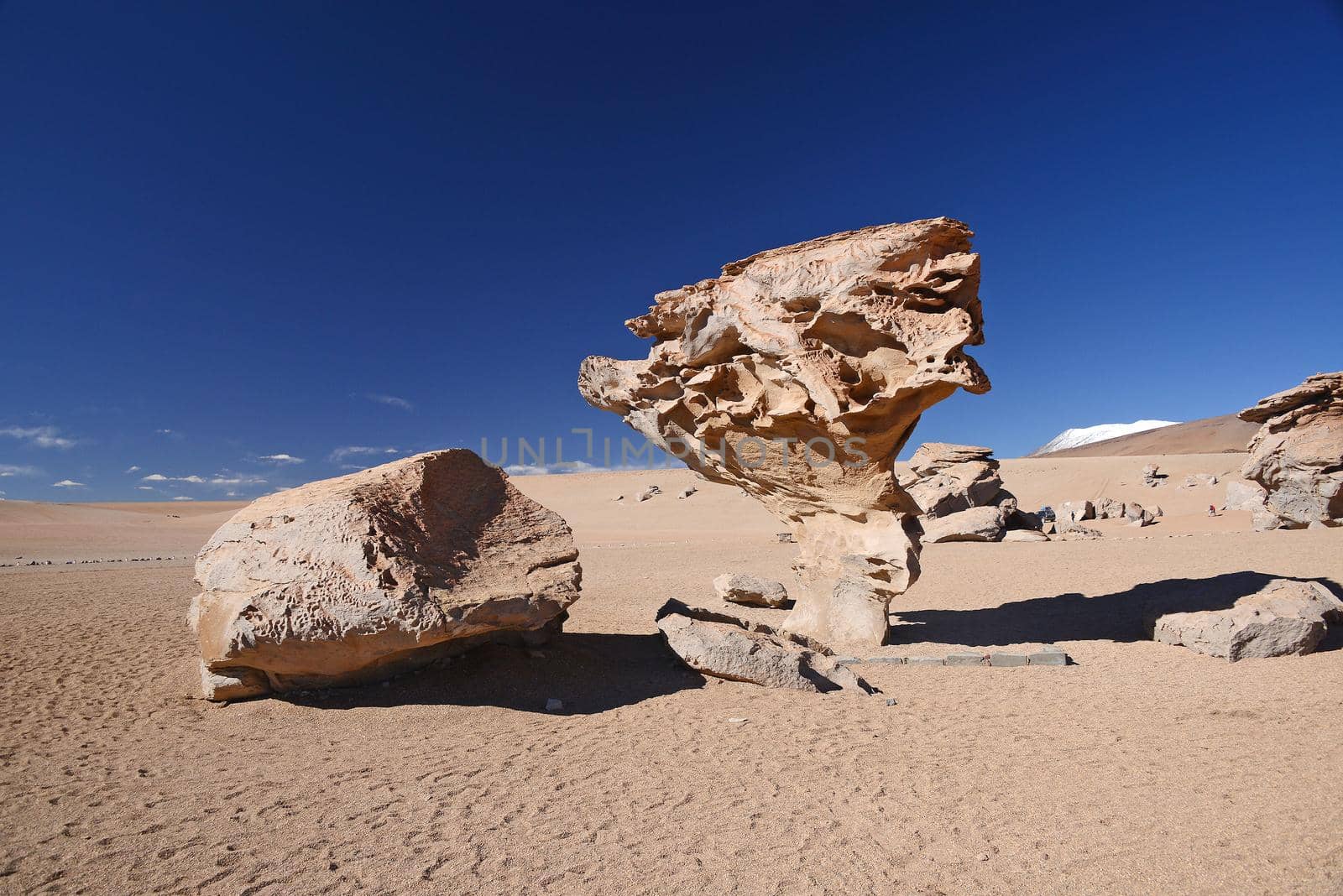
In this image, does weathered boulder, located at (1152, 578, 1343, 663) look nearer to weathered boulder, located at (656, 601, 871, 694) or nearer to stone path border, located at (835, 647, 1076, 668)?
stone path border, located at (835, 647, 1076, 668)

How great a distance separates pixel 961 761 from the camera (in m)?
5.52

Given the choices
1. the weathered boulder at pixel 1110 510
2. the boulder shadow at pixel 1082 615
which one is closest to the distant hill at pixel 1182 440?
the weathered boulder at pixel 1110 510

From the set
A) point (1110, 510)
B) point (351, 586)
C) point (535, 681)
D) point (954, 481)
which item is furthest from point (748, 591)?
point (1110, 510)

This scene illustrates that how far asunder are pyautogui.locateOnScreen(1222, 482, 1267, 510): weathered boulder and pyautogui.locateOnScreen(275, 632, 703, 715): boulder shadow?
→ 91.4ft

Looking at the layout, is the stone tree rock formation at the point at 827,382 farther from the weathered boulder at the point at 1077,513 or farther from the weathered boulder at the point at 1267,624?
the weathered boulder at the point at 1077,513

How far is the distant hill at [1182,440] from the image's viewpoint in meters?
79.8

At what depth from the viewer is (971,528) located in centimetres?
2103

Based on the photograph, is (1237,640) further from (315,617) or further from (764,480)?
(315,617)

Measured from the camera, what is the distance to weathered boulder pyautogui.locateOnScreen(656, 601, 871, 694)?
7.52 meters

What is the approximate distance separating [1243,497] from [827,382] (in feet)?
88.8

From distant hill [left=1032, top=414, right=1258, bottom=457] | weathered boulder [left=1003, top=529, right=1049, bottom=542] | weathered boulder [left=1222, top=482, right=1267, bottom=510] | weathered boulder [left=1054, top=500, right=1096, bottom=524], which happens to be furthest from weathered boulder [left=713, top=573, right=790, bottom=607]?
distant hill [left=1032, top=414, right=1258, bottom=457]

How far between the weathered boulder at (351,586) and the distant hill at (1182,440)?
83361 millimetres

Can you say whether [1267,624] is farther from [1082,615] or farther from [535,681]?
[535,681]

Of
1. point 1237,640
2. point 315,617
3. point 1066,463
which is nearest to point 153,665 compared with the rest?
point 315,617
